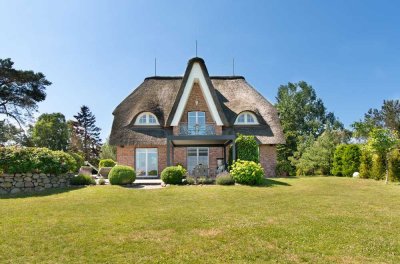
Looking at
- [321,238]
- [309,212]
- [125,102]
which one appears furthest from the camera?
[125,102]

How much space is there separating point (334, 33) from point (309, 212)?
40.6 feet

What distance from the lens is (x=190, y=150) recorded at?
24.8m

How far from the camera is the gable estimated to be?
22734mm

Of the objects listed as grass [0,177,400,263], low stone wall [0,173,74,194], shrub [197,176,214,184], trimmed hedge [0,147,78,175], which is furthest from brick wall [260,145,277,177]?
low stone wall [0,173,74,194]

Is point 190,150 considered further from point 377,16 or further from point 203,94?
point 377,16

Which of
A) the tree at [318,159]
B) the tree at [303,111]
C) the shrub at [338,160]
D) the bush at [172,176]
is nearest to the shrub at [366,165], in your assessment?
the shrub at [338,160]

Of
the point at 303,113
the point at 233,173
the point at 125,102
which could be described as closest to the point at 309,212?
the point at 233,173

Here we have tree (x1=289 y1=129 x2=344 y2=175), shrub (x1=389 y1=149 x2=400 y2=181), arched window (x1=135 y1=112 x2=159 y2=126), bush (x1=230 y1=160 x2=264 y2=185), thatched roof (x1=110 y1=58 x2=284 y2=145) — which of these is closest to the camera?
bush (x1=230 y1=160 x2=264 y2=185)

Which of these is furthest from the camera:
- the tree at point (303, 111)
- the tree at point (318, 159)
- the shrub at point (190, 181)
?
the tree at point (303, 111)

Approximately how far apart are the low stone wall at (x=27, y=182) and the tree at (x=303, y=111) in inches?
1402

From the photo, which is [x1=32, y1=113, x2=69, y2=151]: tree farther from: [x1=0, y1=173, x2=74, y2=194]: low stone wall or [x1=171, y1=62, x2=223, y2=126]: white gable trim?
[x1=0, y1=173, x2=74, y2=194]: low stone wall

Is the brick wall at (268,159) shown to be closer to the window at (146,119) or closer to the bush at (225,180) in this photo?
the bush at (225,180)

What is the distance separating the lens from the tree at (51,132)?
5078 centimetres

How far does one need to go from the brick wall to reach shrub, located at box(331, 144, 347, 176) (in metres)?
6.35
